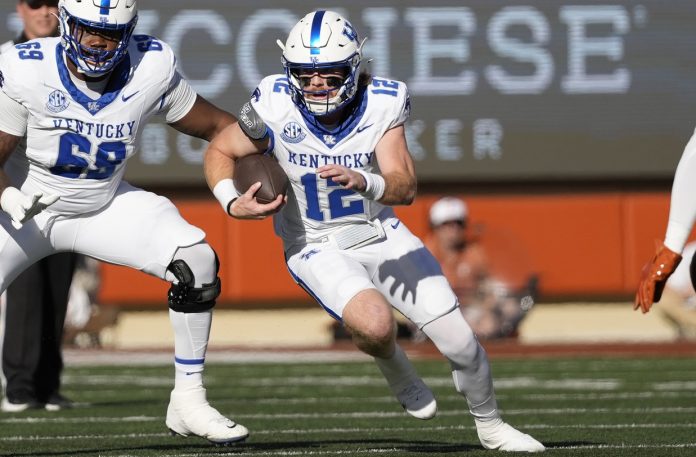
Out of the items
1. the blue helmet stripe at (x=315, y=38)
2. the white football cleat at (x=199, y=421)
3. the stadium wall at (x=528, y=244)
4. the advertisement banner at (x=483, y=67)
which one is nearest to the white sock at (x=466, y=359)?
the white football cleat at (x=199, y=421)

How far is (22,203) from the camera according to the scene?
5.18 metres

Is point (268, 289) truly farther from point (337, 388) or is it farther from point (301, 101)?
point (301, 101)

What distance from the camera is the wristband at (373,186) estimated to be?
17.0ft

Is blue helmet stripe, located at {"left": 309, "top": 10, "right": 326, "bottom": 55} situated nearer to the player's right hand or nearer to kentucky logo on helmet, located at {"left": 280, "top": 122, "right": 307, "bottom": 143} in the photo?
kentucky logo on helmet, located at {"left": 280, "top": 122, "right": 307, "bottom": 143}

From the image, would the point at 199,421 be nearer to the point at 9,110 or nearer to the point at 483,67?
the point at 9,110

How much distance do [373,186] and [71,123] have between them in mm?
1061

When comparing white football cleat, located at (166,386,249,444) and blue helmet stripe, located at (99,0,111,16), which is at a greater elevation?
blue helmet stripe, located at (99,0,111,16)

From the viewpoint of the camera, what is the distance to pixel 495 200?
41.0 ft

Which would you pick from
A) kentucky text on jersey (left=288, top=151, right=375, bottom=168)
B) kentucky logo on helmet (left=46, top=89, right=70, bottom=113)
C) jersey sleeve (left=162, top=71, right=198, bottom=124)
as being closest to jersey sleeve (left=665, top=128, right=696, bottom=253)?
kentucky text on jersey (left=288, top=151, right=375, bottom=168)

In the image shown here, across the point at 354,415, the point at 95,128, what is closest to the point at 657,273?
the point at 95,128

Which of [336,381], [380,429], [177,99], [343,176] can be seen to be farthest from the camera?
[336,381]

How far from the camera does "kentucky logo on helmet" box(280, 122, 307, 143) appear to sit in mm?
5609

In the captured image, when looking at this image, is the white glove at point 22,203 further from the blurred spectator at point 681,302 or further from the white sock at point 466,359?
the blurred spectator at point 681,302

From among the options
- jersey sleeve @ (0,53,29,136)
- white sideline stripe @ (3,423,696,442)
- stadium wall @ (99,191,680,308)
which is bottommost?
stadium wall @ (99,191,680,308)
